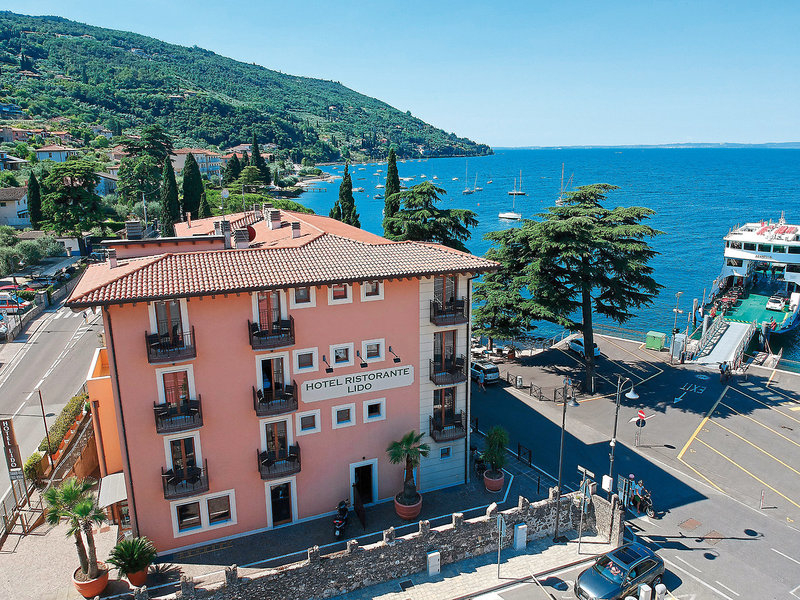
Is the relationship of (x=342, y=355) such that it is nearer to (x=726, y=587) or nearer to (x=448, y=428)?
(x=448, y=428)

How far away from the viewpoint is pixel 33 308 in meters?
54.3

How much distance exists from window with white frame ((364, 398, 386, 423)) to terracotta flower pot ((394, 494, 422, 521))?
3.77m

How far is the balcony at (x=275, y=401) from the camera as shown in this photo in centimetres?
2242

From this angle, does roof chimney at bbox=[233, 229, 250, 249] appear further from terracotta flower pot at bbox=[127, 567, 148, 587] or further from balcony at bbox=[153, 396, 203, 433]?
terracotta flower pot at bbox=[127, 567, 148, 587]

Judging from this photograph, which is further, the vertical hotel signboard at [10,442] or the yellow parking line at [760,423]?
the yellow parking line at [760,423]

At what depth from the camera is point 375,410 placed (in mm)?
25328

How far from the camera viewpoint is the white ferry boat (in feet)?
199

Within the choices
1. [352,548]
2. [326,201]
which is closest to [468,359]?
[352,548]

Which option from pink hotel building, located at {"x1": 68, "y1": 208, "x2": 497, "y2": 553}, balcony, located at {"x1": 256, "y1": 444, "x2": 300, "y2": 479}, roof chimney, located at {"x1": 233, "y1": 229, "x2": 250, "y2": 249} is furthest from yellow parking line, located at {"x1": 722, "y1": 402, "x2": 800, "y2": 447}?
roof chimney, located at {"x1": 233, "y1": 229, "x2": 250, "y2": 249}

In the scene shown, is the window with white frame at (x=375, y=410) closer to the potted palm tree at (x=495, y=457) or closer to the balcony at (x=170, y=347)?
the potted palm tree at (x=495, y=457)

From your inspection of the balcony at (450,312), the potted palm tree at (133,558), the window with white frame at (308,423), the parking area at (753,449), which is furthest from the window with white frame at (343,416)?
the parking area at (753,449)

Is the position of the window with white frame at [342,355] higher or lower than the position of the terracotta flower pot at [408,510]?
higher

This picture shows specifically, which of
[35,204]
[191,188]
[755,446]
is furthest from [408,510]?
[35,204]

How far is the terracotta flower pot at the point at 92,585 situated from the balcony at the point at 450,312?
16065 mm
